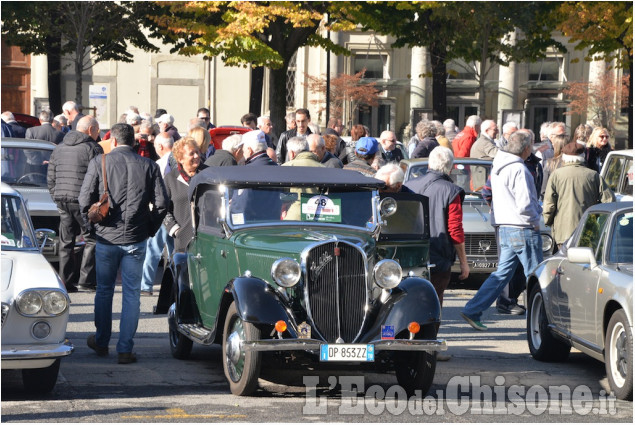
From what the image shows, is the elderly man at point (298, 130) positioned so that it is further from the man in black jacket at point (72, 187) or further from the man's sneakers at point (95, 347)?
the man's sneakers at point (95, 347)

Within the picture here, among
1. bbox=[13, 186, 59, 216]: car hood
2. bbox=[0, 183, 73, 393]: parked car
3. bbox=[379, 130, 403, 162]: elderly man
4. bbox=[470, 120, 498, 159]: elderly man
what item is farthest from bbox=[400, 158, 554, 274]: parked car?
bbox=[0, 183, 73, 393]: parked car

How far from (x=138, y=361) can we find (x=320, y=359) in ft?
7.92

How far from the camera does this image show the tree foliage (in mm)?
34000

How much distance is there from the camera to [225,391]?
848cm

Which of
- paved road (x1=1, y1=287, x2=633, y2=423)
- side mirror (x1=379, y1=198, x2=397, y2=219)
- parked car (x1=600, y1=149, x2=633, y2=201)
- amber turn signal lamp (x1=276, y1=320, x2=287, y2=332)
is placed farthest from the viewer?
parked car (x1=600, y1=149, x2=633, y2=201)

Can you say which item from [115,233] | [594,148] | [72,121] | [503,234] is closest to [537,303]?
[503,234]

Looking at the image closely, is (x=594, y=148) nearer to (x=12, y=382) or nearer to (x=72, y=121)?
(x=72, y=121)

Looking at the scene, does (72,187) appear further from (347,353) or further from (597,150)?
(597,150)

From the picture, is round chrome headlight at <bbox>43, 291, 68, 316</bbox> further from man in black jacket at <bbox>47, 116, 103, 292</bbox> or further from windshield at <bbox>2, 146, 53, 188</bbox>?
windshield at <bbox>2, 146, 53, 188</bbox>

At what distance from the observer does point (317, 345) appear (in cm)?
789

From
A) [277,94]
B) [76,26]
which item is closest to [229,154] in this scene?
[277,94]

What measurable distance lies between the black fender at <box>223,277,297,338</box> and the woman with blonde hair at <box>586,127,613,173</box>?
962cm

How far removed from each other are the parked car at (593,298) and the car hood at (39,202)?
6788mm

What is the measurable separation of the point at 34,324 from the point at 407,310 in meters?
2.67
